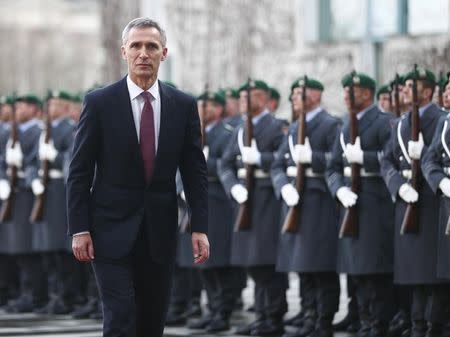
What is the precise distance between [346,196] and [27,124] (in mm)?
4669

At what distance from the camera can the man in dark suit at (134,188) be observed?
27.1 ft

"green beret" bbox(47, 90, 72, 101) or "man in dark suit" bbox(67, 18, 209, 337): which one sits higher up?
"green beret" bbox(47, 90, 72, 101)

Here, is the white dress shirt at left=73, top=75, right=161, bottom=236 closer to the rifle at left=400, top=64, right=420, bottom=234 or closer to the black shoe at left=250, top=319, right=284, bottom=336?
the rifle at left=400, top=64, right=420, bottom=234

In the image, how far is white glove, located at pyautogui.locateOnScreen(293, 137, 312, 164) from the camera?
12359mm

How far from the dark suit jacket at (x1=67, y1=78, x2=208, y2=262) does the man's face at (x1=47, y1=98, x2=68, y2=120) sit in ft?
23.1

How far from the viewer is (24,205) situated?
15.8 m

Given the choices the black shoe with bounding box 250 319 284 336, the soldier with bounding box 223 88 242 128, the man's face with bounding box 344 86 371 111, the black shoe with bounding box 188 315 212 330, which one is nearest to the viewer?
the man's face with bounding box 344 86 371 111

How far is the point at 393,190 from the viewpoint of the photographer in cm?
1144

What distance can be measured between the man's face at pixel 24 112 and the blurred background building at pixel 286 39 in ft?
15.6

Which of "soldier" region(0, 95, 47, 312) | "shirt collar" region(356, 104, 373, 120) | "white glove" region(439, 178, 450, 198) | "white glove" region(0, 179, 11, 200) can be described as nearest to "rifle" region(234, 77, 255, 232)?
"shirt collar" region(356, 104, 373, 120)

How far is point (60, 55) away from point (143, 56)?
6865 cm

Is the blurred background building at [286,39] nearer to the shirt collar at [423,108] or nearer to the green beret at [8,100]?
the green beret at [8,100]

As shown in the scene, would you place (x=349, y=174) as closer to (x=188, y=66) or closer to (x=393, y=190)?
(x=393, y=190)

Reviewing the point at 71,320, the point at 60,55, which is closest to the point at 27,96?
the point at 71,320
